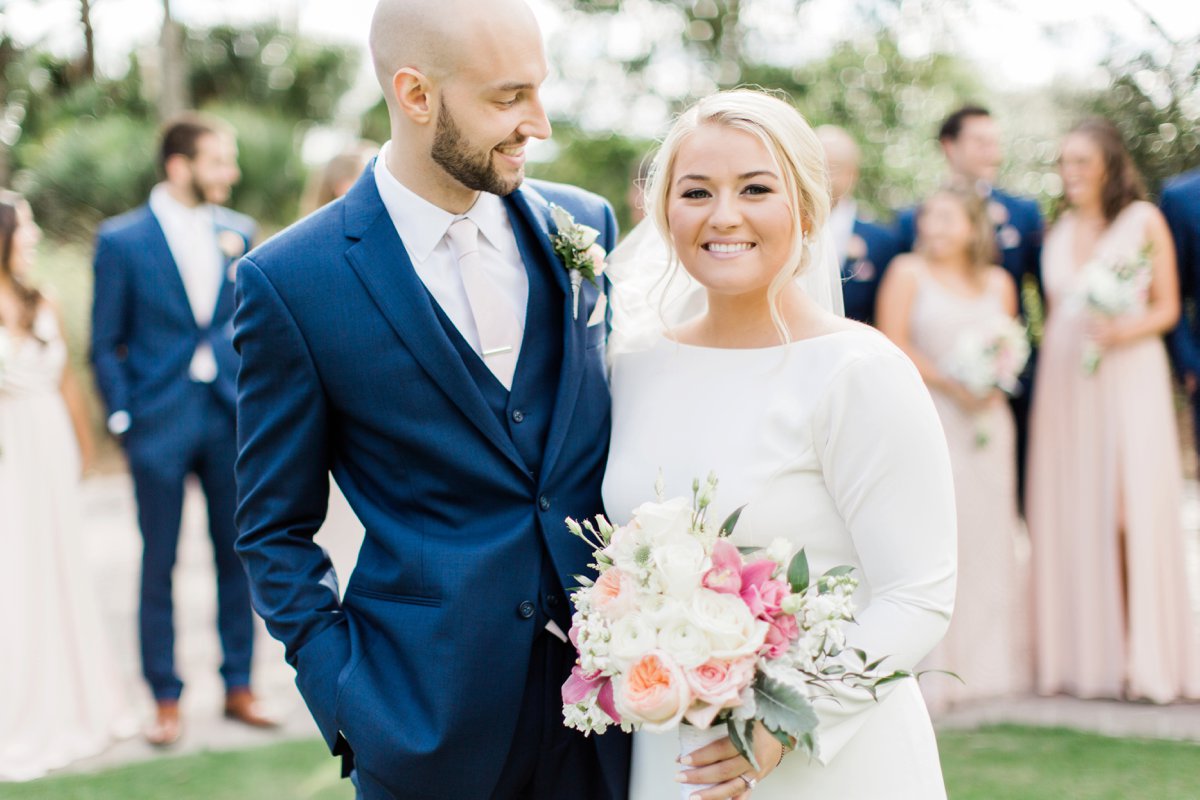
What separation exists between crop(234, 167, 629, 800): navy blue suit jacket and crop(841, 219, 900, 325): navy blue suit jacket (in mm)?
3870

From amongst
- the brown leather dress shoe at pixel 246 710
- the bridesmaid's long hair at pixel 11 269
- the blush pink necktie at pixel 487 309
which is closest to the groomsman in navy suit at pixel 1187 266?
the blush pink necktie at pixel 487 309

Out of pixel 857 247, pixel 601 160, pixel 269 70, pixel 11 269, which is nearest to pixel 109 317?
pixel 11 269

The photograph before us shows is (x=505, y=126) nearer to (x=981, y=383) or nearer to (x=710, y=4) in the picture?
(x=981, y=383)

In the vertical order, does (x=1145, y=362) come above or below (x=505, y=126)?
below

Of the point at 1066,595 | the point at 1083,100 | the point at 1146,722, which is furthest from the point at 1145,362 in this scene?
the point at 1083,100

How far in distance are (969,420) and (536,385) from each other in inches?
153

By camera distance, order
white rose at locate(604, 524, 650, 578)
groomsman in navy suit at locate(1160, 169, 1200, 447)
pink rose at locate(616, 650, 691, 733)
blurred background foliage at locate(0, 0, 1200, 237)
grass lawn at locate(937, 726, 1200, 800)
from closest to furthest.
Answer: pink rose at locate(616, 650, 691, 733), white rose at locate(604, 524, 650, 578), grass lawn at locate(937, 726, 1200, 800), groomsman in navy suit at locate(1160, 169, 1200, 447), blurred background foliage at locate(0, 0, 1200, 237)

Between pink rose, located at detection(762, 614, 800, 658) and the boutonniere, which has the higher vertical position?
the boutonniere

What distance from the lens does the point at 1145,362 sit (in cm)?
586

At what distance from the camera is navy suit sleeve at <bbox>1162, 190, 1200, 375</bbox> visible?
576 centimetres

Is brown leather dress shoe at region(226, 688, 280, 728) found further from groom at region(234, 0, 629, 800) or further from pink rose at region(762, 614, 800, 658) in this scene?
pink rose at region(762, 614, 800, 658)

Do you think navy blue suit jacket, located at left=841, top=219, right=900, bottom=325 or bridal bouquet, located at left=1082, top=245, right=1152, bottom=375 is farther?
navy blue suit jacket, located at left=841, top=219, right=900, bottom=325

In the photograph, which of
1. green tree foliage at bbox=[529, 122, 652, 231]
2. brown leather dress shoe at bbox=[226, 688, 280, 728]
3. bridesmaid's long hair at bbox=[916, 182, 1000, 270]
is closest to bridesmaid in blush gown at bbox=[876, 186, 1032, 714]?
bridesmaid's long hair at bbox=[916, 182, 1000, 270]

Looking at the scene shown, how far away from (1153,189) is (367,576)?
6.58m
